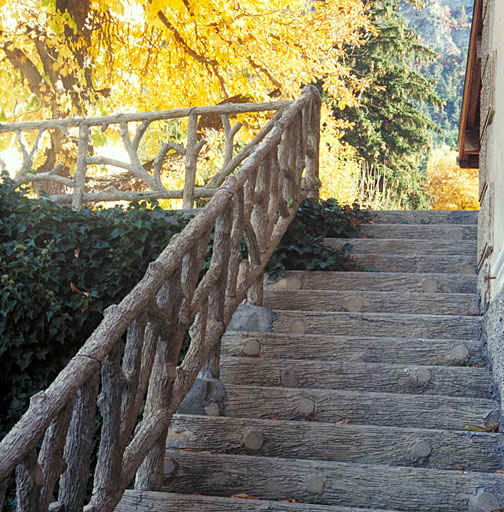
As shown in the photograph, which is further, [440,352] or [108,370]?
[440,352]

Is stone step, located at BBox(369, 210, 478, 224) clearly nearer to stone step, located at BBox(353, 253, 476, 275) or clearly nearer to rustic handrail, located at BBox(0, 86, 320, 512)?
stone step, located at BBox(353, 253, 476, 275)

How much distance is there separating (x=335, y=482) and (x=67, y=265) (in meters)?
2.79

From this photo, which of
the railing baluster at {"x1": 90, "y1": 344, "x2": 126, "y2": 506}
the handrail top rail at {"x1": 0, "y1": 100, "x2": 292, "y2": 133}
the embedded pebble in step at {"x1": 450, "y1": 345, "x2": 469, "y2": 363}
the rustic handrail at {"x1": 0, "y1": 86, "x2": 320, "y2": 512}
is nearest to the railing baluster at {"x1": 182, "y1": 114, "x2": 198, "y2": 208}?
the handrail top rail at {"x1": 0, "y1": 100, "x2": 292, "y2": 133}

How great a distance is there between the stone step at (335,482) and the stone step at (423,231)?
8.46 ft

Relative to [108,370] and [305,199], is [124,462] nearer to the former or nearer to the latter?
[108,370]

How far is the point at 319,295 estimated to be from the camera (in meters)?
4.77

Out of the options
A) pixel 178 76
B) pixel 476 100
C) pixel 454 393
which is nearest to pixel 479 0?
pixel 476 100

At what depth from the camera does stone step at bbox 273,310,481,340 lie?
4301 millimetres

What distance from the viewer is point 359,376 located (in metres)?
3.98

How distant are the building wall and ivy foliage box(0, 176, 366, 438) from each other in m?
1.10

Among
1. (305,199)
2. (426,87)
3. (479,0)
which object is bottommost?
(305,199)

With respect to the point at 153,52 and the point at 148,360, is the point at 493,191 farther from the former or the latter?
the point at 153,52

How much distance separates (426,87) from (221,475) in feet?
60.5

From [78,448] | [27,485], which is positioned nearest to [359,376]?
[78,448]
